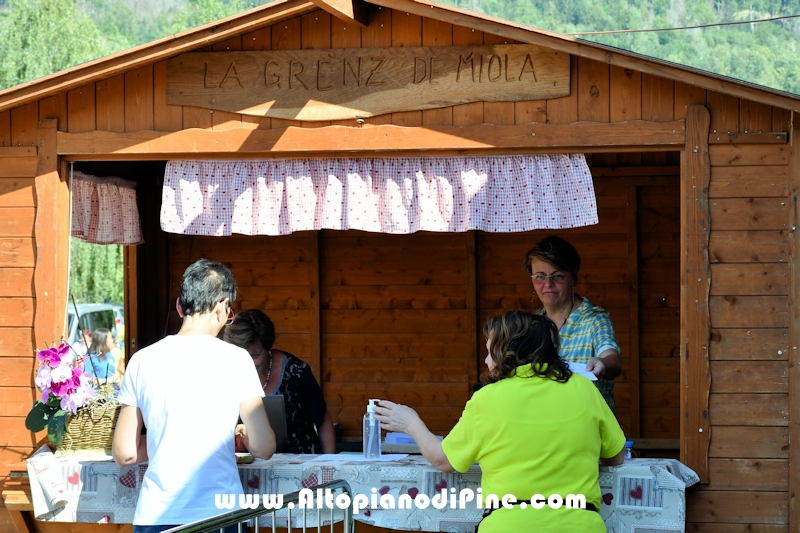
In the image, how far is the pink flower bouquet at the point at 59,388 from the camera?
15.0 feet

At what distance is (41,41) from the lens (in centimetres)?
2262

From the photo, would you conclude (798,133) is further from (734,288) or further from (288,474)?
(288,474)

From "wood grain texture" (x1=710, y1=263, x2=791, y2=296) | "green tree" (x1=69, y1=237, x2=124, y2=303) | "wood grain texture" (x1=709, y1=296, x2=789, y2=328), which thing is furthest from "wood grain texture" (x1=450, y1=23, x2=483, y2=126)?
"green tree" (x1=69, y1=237, x2=124, y2=303)

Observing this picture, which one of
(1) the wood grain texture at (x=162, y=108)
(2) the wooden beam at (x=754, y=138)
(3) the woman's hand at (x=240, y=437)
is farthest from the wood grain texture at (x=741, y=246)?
(1) the wood grain texture at (x=162, y=108)

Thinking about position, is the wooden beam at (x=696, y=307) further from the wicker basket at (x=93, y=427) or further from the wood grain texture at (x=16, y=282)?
the wood grain texture at (x=16, y=282)

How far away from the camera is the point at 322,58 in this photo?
5250 mm

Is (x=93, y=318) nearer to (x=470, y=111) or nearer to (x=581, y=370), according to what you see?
(x=470, y=111)

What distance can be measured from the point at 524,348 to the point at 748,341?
206cm

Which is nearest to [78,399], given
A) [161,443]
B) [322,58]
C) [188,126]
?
[161,443]

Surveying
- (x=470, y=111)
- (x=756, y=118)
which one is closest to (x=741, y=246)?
(x=756, y=118)

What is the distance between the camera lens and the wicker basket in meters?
4.75

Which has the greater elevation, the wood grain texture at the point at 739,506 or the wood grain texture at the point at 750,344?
the wood grain texture at the point at 750,344

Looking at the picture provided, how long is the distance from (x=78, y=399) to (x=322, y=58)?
2.33 meters

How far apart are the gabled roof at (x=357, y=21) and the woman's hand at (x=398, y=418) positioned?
2145mm
